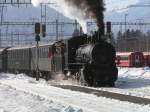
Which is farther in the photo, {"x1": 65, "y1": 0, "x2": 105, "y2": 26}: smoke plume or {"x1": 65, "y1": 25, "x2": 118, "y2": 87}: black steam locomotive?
{"x1": 65, "y1": 0, "x2": 105, "y2": 26}: smoke plume

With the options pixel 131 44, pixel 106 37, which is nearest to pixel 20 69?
pixel 106 37

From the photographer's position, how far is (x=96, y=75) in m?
27.1

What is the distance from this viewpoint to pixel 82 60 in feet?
93.6

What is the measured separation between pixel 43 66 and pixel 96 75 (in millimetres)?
10416

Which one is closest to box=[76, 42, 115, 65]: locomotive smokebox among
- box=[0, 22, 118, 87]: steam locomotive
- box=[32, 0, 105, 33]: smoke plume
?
box=[0, 22, 118, 87]: steam locomotive

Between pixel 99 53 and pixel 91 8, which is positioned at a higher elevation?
pixel 91 8

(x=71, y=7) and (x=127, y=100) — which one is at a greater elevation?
(x=71, y=7)

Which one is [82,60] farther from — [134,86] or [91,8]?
[134,86]

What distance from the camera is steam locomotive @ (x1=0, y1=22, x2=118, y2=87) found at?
1069 inches

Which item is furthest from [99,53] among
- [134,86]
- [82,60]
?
[134,86]

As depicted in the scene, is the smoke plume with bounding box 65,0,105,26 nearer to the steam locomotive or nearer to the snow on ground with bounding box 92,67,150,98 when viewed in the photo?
the steam locomotive

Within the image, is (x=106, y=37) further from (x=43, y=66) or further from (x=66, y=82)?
(x=43, y=66)

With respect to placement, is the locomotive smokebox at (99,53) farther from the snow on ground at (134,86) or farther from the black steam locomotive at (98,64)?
the snow on ground at (134,86)

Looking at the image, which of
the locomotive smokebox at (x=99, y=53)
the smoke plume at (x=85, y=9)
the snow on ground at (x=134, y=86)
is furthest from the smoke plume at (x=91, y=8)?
the snow on ground at (x=134, y=86)
